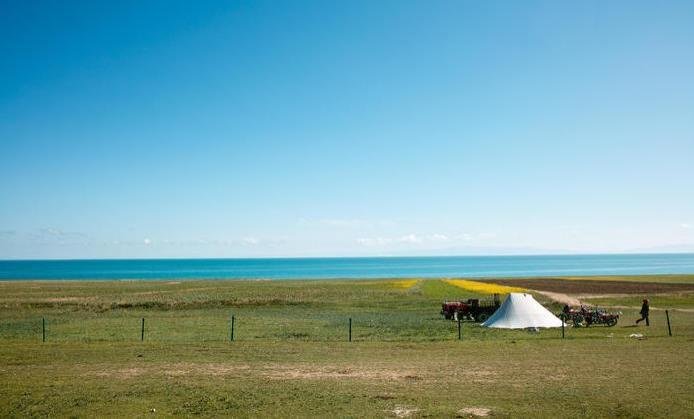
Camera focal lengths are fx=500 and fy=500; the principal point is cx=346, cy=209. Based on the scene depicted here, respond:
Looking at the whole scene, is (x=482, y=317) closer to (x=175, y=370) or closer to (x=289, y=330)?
(x=289, y=330)

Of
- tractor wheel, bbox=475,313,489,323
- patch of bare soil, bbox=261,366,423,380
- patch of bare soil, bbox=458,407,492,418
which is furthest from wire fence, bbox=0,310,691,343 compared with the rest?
patch of bare soil, bbox=458,407,492,418

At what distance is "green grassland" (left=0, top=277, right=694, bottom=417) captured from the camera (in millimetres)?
13602

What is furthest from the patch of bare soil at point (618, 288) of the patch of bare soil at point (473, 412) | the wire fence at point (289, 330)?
the patch of bare soil at point (473, 412)

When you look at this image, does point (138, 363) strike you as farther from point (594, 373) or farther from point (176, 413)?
point (594, 373)

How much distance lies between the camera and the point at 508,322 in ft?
111

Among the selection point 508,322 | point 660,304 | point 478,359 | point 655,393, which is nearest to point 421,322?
point 508,322

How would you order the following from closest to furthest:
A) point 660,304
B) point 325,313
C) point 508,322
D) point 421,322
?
point 508,322, point 421,322, point 325,313, point 660,304

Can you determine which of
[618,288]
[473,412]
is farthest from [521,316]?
[618,288]

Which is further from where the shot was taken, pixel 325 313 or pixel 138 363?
pixel 325 313

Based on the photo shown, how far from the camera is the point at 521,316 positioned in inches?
1319

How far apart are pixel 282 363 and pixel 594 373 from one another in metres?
11.8

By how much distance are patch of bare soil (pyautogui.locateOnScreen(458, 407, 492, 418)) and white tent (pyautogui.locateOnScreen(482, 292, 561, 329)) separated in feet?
70.2

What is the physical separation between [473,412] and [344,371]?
683 centimetres

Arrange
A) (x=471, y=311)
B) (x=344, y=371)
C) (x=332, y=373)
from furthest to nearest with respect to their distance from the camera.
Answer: (x=471, y=311) < (x=344, y=371) < (x=332, y=373)
